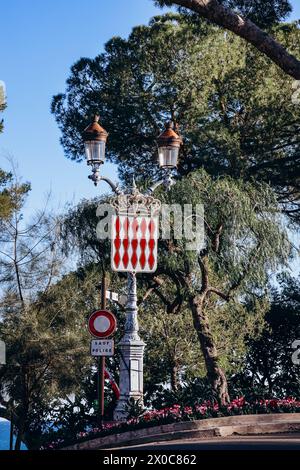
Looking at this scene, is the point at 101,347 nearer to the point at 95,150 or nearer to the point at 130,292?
the point at 130,292

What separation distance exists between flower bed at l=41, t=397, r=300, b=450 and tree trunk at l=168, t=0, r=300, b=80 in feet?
22.9

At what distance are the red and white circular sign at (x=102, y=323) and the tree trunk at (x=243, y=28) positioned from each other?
Result: 647cm

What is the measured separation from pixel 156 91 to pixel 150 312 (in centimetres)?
734

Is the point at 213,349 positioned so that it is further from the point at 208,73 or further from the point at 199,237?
the point at 208,73

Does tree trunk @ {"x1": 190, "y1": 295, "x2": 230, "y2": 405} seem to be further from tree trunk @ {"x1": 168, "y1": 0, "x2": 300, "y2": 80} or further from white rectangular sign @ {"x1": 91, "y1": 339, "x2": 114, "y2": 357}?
tree trunk @ {"x1": 168, "y1": 0, "x2": 300, "y2": 80}

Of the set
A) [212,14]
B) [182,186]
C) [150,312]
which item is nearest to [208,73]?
[182,186]

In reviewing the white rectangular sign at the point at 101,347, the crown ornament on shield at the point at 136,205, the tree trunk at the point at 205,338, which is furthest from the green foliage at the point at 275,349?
the white rectangular sign at the point at 101,347

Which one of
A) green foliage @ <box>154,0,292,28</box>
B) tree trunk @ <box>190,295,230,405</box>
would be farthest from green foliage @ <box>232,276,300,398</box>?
green foliage @ <box>154,0,292,28</box>

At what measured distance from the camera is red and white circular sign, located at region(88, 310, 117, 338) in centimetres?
1727

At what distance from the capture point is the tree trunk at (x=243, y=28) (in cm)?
1891

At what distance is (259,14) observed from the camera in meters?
22.6

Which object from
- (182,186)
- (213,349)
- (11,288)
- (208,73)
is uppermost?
(208,73)

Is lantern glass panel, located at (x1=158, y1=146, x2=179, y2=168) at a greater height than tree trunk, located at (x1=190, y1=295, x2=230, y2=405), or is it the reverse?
lantern glass panel, located at (x1=158, y1=146, x2=179, y2=168)
